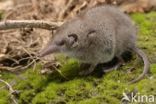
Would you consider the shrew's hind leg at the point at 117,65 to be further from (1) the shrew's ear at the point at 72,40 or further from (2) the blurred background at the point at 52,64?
(1) the shrew's ear at the point at 72,40

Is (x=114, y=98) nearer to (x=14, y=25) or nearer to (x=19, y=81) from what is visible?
(x=19, y=81)

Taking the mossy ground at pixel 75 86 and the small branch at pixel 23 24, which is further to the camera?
the small branch at pixel 23 24

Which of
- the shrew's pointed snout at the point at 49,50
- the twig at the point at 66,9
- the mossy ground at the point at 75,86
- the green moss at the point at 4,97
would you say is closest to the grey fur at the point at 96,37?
the shrew's pointed snout at the point at 49,50

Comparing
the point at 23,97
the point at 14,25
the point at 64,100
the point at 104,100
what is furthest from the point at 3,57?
the point at 104,100

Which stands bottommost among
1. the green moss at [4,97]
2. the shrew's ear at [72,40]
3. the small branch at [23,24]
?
the green moss at [4,97]

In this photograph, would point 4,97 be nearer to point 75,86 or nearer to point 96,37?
point 75,86

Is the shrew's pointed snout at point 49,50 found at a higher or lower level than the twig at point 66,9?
higher

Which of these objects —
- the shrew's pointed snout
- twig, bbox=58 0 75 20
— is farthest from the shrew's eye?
twig, bbox=58 0 75 20
